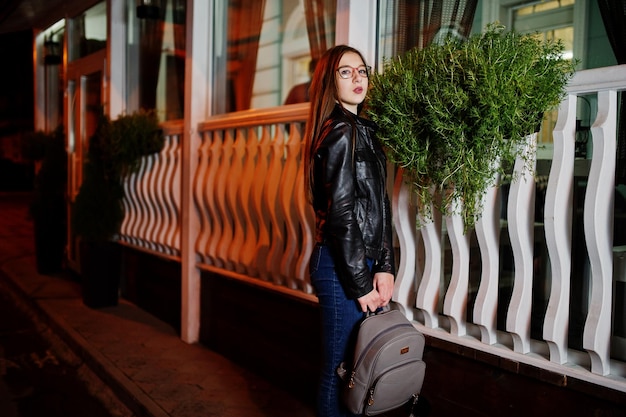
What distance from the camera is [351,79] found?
8.11 ft

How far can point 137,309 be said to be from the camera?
595cm

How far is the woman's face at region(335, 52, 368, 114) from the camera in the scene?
2459 millimetres

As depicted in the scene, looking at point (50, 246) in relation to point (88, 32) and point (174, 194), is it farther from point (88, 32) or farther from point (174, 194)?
point (174, 194)

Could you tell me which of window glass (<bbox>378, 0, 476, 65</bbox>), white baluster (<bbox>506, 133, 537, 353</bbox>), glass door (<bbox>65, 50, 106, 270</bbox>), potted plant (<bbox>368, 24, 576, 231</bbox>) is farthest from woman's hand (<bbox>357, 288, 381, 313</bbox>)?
glass door (<bbox>65, 50, 106, 270</bbox>)

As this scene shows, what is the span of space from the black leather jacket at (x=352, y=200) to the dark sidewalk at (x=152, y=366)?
4.90 ft

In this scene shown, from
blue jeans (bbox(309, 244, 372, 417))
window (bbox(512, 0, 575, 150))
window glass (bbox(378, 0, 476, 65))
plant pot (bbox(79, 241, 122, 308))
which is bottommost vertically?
plant pot (bbox(79, 241, 122, 308))

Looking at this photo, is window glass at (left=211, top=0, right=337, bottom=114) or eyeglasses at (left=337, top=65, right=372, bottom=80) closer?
eyeglasses at (left=337, top=65, right=372, bottom=80)

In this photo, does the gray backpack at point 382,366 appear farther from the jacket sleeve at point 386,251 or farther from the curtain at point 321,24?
the curtain at point 321,24

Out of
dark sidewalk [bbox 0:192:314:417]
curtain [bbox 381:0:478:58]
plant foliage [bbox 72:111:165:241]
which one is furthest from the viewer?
plant foliage [bbox 72:111:165:241]

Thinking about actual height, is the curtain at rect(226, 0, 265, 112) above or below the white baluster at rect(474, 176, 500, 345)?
above

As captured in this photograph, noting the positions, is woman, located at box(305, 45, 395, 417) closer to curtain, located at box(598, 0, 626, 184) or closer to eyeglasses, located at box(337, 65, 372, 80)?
eyeglasses, located at box(337, 65, 372, 80)

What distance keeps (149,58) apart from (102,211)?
1731 millimetres

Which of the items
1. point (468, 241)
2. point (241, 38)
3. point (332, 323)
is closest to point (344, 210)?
point (332, 323)

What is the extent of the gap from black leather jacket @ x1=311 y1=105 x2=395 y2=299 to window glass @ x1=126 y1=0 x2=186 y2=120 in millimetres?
3990
